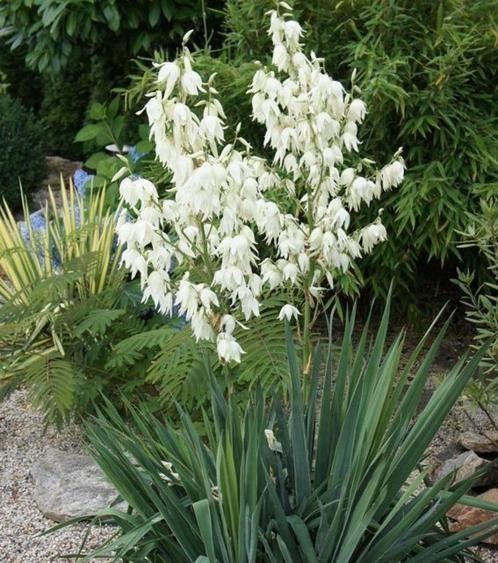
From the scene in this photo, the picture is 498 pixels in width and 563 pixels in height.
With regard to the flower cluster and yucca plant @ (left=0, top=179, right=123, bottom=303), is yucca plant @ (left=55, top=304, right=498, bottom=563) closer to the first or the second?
the flower cluster

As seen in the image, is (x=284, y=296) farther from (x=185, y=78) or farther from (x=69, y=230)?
(x=69, y=230)

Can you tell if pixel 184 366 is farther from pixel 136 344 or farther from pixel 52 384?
pixel 52 384

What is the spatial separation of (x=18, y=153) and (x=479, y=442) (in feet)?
16.1

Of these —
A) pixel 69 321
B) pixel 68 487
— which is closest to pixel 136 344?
pixel 69 321

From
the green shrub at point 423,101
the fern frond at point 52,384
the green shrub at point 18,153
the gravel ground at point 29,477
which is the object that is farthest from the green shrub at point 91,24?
the fern frond at point 52,384

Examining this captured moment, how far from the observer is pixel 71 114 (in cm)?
901

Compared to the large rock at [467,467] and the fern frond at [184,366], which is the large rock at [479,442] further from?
the fern frond at [184,366]

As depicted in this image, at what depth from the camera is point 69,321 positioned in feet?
14.0

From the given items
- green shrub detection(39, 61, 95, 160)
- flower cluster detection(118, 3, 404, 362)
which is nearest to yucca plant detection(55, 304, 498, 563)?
flower cluster detection(118, 3, 404, 362)

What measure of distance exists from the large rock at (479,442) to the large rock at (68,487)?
54.8 inches

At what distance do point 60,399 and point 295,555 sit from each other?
5.15 feet

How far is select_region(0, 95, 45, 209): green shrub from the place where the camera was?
7.61m

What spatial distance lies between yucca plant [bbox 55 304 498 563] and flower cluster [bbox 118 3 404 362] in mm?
256

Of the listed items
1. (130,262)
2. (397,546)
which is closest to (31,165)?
(130,262)
